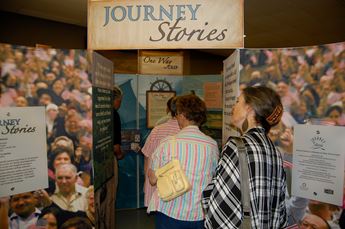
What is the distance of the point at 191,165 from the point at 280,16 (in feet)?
13.6

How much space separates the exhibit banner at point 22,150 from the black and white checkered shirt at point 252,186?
117 cm

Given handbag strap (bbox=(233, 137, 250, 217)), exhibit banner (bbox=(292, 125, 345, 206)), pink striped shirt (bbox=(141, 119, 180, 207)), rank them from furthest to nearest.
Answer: pink striped shirt (bbox=(141, 119, 180, 207)) < exhibit banner (bbox=(292, 125, 345, 206)) < handbag strap (bbox=(233, 137, 250, 217))

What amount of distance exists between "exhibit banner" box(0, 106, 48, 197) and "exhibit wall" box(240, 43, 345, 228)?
4.59ft

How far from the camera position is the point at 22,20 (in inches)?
224

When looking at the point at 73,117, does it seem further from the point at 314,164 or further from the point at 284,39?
the point at 284,39

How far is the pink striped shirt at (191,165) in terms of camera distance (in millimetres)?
1954

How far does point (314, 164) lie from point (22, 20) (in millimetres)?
5643

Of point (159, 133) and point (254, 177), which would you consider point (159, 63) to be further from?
point (254, 177)

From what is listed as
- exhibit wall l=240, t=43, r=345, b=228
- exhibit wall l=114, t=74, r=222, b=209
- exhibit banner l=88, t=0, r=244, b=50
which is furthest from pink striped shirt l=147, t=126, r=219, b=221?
exhibit wall l=114, t=74, r=222, b=209

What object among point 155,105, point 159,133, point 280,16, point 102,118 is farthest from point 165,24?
point 280,16

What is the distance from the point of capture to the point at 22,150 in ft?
6.39

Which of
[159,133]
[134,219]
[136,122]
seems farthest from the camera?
[136,122]

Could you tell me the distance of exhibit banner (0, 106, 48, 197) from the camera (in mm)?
1892

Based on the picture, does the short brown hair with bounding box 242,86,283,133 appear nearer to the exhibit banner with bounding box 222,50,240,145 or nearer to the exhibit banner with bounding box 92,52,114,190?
the exhibit banner with bounding box 222,50,240,145
